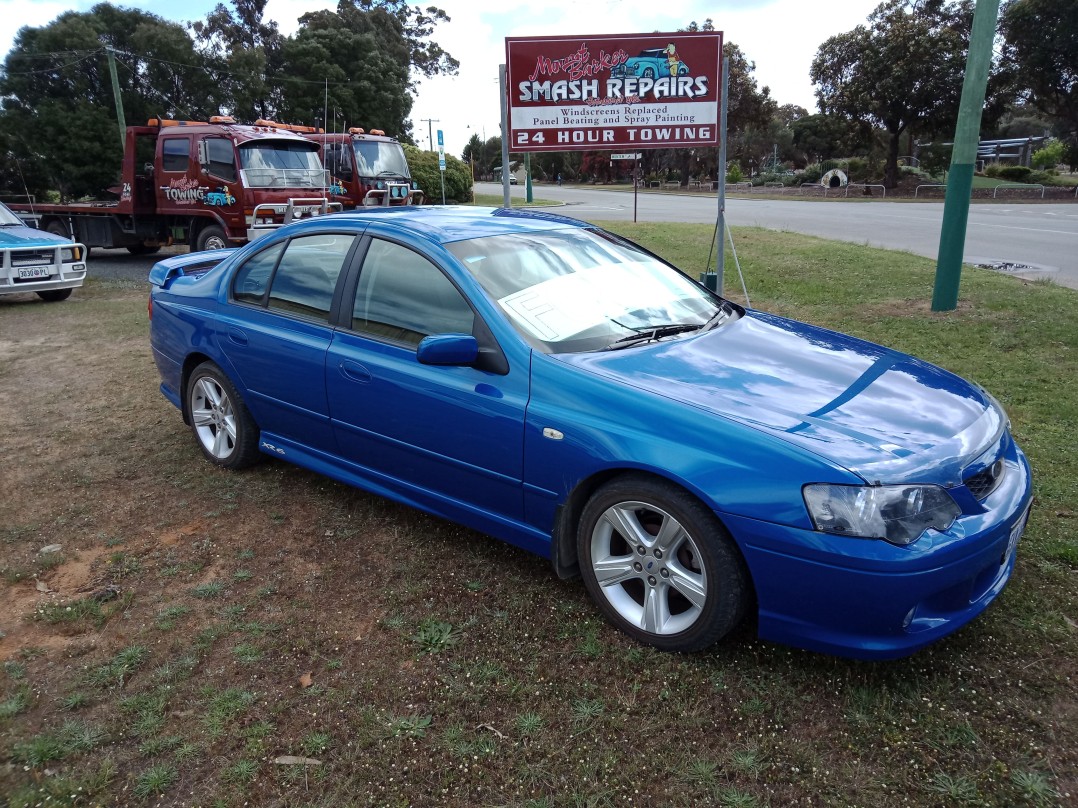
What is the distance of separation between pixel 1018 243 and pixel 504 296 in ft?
48.4

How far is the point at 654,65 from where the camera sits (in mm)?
7230

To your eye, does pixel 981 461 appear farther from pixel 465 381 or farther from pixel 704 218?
pixel 704 218

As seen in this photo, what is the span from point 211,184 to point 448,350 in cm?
1148

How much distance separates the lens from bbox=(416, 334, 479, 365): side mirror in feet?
9.96

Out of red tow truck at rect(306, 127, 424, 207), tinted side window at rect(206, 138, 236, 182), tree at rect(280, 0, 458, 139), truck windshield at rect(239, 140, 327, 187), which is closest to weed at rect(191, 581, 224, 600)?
truck windshield at rect(239, 140, 327, 187)

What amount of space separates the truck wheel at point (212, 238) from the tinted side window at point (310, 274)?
32.2ft

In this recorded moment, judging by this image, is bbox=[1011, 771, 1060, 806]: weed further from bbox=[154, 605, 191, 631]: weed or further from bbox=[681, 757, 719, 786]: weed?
bbox=[154, 605, 191, 631]: weed

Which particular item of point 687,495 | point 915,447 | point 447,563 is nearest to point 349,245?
point 447,563

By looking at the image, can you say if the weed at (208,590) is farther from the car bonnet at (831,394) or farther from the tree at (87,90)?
the tree at (87,90)

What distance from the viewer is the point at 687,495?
8.61ft

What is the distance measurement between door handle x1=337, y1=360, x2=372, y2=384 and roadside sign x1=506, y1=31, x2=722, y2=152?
4671 millimetres

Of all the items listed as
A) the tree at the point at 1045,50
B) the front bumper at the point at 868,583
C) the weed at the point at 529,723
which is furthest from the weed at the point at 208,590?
the tree at the point at 1045,50

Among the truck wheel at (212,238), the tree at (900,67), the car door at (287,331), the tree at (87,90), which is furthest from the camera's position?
the tree at (900,67)

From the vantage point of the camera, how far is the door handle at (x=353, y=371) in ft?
11.5
